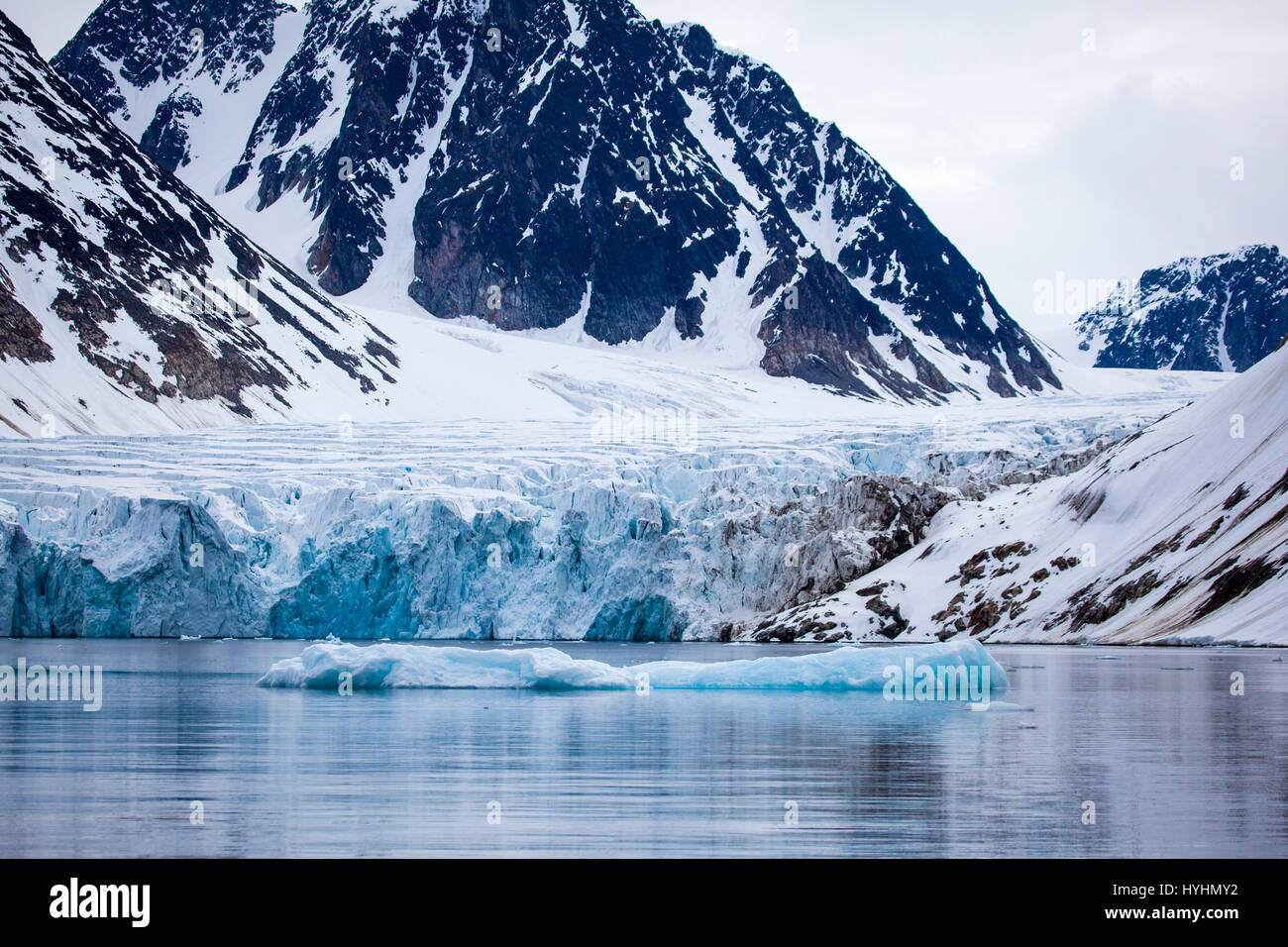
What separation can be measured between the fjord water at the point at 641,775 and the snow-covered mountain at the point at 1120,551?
2020 centimetres

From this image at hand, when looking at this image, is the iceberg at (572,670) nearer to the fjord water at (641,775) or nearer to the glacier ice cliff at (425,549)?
the fjord water at (641,775)

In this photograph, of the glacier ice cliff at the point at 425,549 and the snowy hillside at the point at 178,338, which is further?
the snowy hillside at the point at 178,338

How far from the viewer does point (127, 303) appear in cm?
11450

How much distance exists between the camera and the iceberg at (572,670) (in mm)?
28734

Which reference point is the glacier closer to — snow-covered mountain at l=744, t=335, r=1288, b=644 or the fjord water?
snow-covered mountain at l=744, t=335, r=1288, b=644

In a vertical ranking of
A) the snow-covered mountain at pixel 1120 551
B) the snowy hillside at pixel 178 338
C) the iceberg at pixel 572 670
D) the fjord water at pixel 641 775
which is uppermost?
the snowy hillside at pixel 178 338

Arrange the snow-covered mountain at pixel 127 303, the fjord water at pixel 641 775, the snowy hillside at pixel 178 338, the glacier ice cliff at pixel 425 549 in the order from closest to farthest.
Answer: the fjord water at pixel 641 775 < the glacier ice cliff at pixel 425 549 < the snow-covered mountain at pixel 127 303 < the snowy hillside at pixel 178 338

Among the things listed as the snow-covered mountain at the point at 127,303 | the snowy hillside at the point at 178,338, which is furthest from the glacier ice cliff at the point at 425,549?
the snowy hillside at the point at 178,338

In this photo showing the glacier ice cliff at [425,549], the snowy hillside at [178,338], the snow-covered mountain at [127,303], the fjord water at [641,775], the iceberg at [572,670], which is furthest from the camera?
the snowy hillside at [178,338]

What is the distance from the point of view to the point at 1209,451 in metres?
54.1

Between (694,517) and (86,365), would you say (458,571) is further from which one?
(86,365)

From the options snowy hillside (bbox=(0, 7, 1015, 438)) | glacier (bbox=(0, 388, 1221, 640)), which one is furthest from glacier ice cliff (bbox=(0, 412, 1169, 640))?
snowy hillside (bbox=(0, 7, 1015, 438))

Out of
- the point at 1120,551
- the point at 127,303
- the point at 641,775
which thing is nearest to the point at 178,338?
the point at 127,303

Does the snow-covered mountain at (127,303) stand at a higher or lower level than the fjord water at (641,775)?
higher
